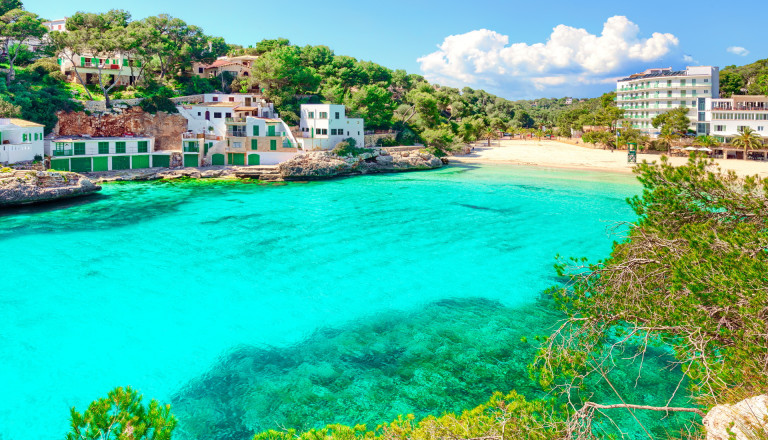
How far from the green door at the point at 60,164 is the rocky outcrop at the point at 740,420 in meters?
55.9

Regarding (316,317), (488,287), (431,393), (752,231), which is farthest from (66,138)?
(752,231)

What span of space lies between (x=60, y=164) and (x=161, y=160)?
10120mm

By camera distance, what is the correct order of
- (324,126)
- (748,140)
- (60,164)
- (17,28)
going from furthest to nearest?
(748,140) < (324,126) < (17,28) < (60,164)

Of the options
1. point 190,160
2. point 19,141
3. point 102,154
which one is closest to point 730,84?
point 190,160

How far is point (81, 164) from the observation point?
50.6 m

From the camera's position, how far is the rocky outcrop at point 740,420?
6887 mm

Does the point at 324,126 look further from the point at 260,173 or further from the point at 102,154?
the point at 102,154

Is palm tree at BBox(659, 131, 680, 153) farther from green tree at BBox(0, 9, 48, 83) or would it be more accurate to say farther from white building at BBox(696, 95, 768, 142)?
green tree at BBox(0, 9, 48, 83)

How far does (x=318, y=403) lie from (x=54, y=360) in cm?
924

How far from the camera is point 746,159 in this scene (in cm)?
6372

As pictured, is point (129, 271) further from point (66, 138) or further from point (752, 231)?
point (66, 138)

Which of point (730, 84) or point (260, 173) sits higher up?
point (730, 84)

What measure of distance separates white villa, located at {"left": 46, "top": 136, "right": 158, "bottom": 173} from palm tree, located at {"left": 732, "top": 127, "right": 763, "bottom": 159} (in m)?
71.2

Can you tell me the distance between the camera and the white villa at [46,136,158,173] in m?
49.1
